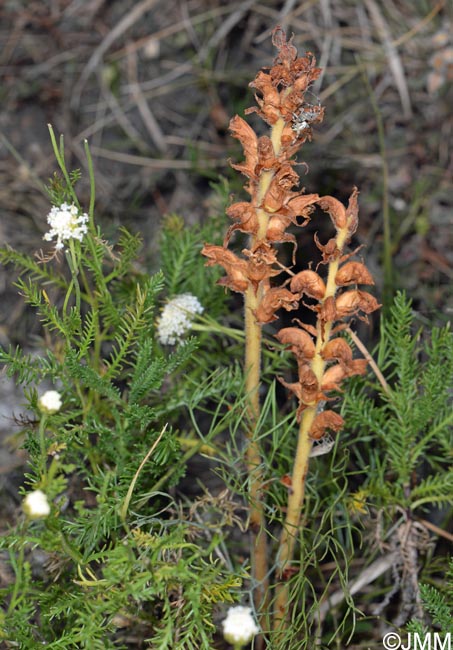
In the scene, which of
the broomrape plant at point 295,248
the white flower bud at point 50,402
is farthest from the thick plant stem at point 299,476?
the white flower bud at point 50,402

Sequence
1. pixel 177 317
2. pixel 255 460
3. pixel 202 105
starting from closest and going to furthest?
pixel 255 460, pixel 177 317, pixel 202 105

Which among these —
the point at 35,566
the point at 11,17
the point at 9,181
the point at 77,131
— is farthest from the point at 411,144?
the point at 35,566

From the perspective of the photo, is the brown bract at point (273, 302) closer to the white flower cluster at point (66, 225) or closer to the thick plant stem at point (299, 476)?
the thick plant stem at point (299, 476)

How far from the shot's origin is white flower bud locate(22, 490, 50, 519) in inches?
47.0

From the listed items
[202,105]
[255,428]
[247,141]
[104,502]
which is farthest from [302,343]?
[202,105]

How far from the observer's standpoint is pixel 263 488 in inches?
66.8

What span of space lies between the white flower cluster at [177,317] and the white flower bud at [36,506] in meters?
0.73

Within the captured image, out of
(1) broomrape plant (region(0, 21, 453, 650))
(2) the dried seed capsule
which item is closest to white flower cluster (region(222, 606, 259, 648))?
(1) broomrape plant (region(0, 21, 453, 650))

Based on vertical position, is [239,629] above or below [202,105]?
above

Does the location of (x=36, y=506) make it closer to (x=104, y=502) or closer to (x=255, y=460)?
(x=104, y=502)

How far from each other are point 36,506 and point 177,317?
79 centimetres

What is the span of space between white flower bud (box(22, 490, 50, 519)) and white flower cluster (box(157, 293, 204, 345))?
0.73m

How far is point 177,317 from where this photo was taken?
6.23 feet

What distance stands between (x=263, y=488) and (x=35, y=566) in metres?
0.59
